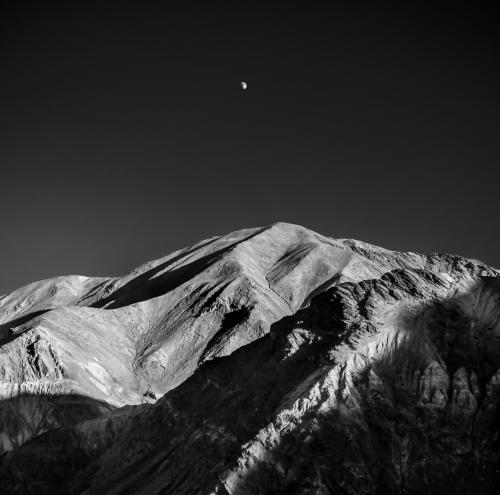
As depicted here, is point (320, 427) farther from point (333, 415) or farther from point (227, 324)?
point (227, 324)

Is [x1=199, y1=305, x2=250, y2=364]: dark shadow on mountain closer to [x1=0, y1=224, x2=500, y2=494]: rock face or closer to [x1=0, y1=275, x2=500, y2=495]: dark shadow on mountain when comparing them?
[x1=0, y1=224, x2=500, y2=494]: rock face

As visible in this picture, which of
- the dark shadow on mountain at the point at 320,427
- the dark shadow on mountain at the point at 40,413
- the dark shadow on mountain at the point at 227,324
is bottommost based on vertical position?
the dark shadow on mountain at the point at 320,427

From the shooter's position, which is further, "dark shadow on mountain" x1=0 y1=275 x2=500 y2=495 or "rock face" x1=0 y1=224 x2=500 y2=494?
"rock face" x1=0 y1=224 x2=500 y2=494

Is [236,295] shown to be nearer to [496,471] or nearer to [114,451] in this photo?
[114,451]


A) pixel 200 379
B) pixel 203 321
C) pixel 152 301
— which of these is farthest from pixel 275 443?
pixel 152 301

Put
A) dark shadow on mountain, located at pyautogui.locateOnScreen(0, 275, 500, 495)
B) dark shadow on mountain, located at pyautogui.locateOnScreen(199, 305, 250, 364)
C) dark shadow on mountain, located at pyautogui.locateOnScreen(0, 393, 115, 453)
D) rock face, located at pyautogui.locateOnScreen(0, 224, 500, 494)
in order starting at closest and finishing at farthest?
dark shadow on mountain, located at pyautogui.locateOnScreen(0, 275, 500, 495) < rock face, located at pyautogui.locateOnScreen(0, 224, 500, 494) < dark shadow on mountain, located at pyautogui.locateOnScreen(0, 393, 115, 453) < dark shadow on mountain, located at pyautogui.locateOnScreen(199, 305, 250, 364)

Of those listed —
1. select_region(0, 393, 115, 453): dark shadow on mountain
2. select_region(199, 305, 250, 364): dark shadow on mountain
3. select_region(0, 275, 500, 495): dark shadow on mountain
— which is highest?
select_region(0, 393, 115, 453): dark shadow on mountain

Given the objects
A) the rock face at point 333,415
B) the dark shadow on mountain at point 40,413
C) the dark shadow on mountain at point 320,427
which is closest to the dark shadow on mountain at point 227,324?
the dark shadow on mountain at point 40,413

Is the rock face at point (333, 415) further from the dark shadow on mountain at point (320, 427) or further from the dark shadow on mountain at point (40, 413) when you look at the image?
the dark shadow on mountain at point (40, 413)

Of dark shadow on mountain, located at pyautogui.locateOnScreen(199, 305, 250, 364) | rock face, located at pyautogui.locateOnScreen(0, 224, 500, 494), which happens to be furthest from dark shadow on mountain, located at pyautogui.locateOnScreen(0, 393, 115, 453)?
dark shadow on mountain, located at pyautogui.locateOnScreen(199, 305, 250, 364)

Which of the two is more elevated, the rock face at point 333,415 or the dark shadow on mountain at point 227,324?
the dark shadow on mountain at point 227,324

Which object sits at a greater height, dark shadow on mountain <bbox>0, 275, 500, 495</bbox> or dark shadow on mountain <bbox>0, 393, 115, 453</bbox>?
dark shadow on mountain <bbox>0, 393, 115, 453</bbox>

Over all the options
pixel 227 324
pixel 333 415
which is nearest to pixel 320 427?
pixel 333 415

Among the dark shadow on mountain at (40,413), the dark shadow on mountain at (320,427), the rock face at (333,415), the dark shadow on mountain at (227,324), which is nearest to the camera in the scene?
the dark shadow on mountain at (320,427)
